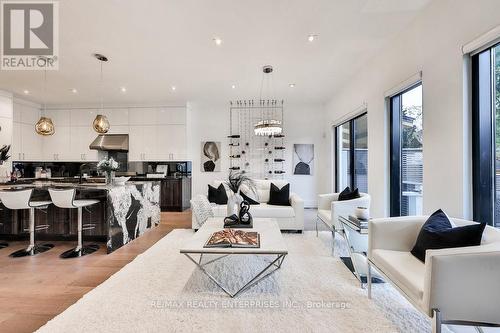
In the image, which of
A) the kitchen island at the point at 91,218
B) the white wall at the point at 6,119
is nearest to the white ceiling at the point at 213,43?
the white wall at the point at 6,119

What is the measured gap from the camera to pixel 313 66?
3988 mm

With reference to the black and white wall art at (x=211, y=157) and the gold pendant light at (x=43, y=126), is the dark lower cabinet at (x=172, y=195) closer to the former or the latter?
the black and white wall art at (x=211, y=157)

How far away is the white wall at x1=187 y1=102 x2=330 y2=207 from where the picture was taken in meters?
6.55

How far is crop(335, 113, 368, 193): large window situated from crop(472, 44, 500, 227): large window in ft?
7.17

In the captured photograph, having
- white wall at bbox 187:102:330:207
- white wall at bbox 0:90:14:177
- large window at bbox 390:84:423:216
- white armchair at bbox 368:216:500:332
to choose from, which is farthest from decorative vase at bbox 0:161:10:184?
large window at bbox 390:84:423:216

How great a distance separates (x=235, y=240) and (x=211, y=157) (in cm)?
463

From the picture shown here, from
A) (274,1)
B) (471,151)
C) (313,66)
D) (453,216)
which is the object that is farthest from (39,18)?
(453,216)

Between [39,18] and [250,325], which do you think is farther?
[39,18]

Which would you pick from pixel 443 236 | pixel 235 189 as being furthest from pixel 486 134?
pixel 235 189

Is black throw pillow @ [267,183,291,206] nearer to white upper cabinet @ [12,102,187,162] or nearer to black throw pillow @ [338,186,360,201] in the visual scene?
black throw pillow @ [338,186,360,201]

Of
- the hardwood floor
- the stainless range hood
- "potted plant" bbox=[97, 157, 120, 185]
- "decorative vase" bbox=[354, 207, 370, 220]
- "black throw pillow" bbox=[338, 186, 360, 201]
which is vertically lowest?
the hardwood floor

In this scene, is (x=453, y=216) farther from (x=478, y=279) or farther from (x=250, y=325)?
(x=250, y=325)

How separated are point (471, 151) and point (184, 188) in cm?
573

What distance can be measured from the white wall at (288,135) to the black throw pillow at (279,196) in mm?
2186
